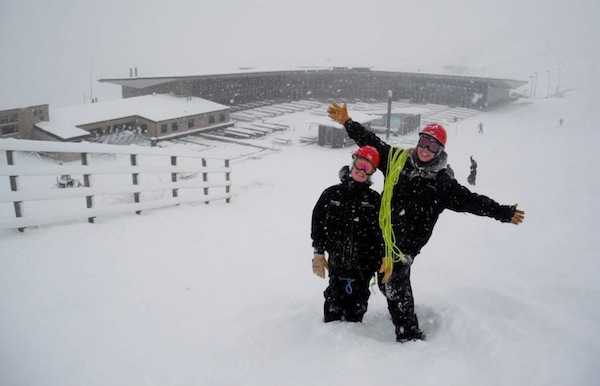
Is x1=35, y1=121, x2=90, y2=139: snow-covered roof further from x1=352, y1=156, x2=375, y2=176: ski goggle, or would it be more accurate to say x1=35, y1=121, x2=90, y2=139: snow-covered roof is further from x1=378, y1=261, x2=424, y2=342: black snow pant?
x1=378, y1=261, x2=424, y2=342: black snow pant

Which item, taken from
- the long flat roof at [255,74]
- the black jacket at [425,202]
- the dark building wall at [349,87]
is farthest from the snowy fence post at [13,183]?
the dark building wall at [349,87]

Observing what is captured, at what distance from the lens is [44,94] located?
350 ft

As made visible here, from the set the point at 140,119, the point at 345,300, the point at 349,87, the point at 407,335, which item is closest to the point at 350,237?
the point at 345,300

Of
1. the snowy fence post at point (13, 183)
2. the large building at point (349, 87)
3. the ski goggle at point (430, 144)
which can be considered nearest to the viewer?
the ski goggle at point (430, 144)

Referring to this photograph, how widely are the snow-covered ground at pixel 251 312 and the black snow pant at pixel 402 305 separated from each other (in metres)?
0.19

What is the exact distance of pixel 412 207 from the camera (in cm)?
389

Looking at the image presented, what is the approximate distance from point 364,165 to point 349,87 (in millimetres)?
50180

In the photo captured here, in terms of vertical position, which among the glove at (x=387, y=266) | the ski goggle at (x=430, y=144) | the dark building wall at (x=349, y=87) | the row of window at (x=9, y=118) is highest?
the dark building wall at (x=349, y=87)

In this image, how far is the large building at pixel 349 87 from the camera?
43281mm

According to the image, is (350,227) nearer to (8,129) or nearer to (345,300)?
(345,300)

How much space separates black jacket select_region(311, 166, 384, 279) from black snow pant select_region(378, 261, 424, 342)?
229 millimetres

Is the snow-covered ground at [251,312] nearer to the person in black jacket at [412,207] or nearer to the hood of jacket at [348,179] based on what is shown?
the person in black jacket at [412,207]

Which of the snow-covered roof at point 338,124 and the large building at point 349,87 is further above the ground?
the large building at point 349,87

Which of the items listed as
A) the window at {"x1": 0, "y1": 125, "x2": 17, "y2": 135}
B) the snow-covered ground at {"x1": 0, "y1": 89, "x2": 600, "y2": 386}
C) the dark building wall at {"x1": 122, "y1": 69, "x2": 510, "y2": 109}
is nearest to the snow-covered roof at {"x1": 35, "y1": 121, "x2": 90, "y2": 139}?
the window at {"x1": 0, "y1": 125, "x2": 17, "y2": 135}
